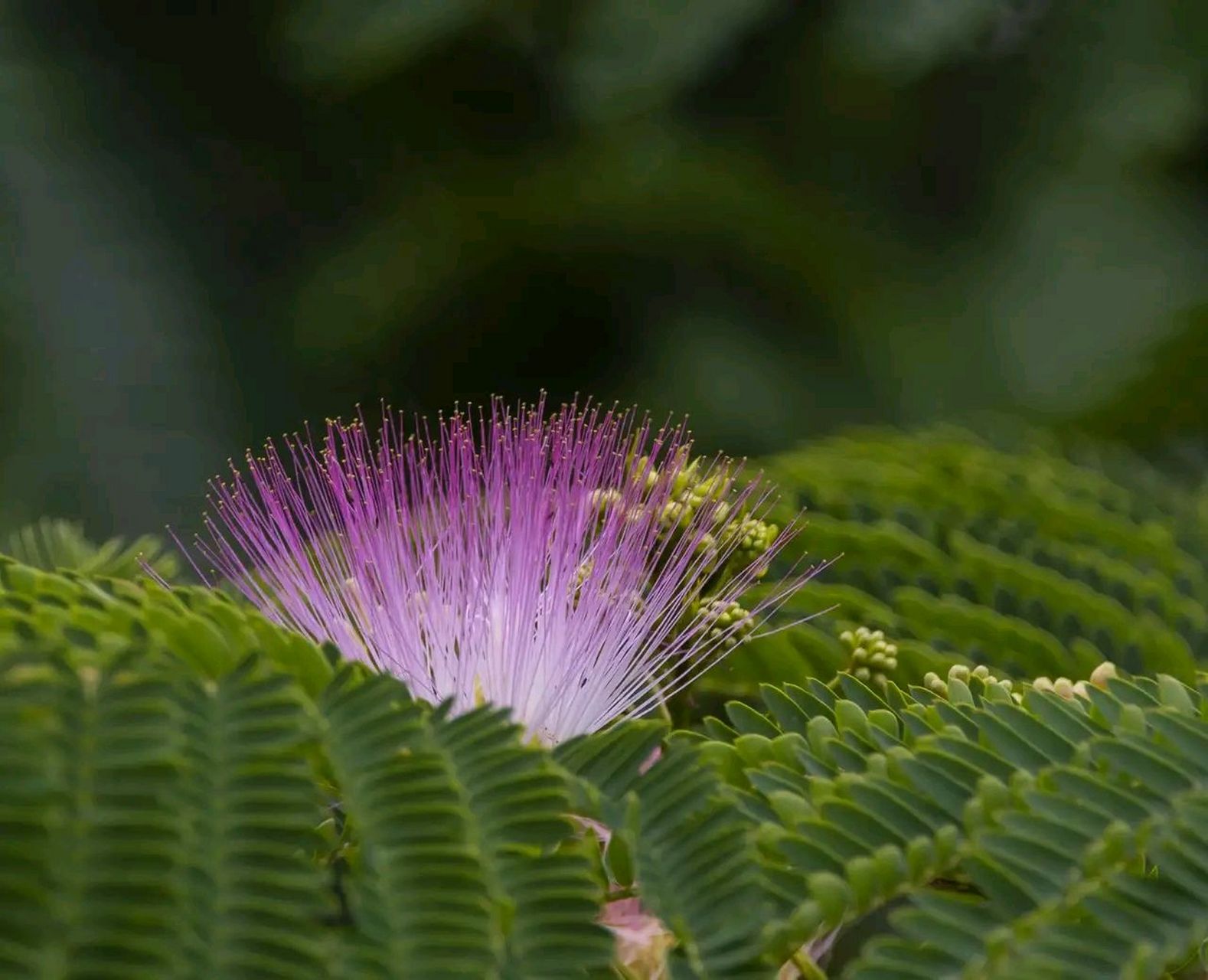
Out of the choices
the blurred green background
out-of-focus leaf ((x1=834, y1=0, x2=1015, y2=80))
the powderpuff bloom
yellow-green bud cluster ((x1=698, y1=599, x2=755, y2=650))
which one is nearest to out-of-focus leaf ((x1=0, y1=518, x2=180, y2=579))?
the powderpuff bloom

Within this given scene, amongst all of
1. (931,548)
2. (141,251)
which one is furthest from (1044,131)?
(141,251)

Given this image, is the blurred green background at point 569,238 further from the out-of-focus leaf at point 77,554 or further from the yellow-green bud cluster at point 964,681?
the yellow-green bud cluster at point 964,681

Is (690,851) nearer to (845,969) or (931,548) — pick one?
(845,969)

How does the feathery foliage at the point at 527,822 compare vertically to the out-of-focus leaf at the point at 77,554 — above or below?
below

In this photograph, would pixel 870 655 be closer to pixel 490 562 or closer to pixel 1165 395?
pixel 490 562

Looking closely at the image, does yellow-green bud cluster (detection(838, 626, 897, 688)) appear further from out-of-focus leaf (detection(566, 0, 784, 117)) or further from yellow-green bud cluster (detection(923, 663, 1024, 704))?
out-of-focus leaf (detection(566, 0, 784, 117))

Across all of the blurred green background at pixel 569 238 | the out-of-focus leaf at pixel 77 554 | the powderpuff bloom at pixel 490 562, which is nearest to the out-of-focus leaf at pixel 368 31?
the blurred green background at pixel 569 238
